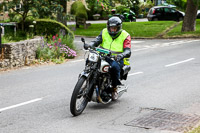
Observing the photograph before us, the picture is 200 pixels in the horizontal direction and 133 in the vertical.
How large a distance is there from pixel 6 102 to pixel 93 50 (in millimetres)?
2277

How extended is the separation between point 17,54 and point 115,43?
21.3ft

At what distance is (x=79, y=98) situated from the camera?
739 centimetres

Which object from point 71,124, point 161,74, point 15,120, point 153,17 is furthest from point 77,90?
point 153,17

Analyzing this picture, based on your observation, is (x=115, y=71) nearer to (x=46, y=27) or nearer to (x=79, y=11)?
(x=46, y=27)

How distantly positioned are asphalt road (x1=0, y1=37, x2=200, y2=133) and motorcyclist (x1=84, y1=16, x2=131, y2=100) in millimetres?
676

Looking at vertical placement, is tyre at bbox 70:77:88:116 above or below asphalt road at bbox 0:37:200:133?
above

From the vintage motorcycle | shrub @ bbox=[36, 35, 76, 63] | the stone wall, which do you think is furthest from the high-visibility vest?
shrub @ bbox=[36, 35, 76, 63]

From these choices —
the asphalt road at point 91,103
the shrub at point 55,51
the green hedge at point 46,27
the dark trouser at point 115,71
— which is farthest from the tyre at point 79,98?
the green hedge at point 46,27

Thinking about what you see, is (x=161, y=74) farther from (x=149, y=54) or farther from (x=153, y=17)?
(x=153, y=17)

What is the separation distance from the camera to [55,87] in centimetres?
1030

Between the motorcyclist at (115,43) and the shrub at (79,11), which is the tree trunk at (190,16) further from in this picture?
the motorcyclist at (115,43)

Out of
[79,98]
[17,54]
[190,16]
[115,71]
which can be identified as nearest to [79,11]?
[190,16]

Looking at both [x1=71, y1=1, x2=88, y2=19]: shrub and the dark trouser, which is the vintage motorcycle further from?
[x1=71, y1=1, x2=88, y2=19]: shrub

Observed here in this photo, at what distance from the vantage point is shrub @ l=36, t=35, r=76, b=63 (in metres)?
15.3
